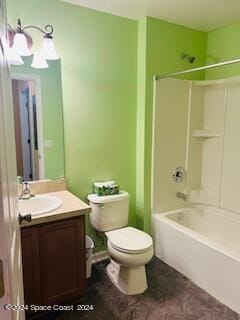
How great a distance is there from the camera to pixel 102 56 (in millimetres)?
2326

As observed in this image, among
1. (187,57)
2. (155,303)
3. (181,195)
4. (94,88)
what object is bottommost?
(155,303)

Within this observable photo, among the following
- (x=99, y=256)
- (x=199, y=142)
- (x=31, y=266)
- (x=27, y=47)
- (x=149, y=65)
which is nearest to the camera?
(x=31, y=266)

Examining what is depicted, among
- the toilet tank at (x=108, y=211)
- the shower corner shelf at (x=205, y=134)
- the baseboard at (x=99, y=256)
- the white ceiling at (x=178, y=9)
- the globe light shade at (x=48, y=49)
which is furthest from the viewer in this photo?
the shower corner shelf at (x=205, y=134)

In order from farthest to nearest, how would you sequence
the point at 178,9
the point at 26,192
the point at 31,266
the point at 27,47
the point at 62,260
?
the point at 178,9
the point at 26,192
the point at 27,47
the point at 62,260
the point at 31,266

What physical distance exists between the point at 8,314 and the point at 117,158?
196cm

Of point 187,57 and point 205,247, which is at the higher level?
point 187,57

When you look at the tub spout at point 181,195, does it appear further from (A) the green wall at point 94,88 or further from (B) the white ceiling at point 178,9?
(B) the white ceiling at point 178,9

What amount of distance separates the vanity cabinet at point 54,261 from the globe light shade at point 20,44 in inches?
50.8

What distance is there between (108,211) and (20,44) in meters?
1.55

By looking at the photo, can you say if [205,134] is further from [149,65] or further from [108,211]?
[108,211]

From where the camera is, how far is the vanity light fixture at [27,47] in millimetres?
1827

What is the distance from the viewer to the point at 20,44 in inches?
72.1

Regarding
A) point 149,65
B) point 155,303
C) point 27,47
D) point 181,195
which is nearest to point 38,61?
point 27,47

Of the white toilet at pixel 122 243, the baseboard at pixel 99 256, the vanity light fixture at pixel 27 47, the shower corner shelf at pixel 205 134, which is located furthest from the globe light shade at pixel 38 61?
the baseboard at pixel 99 256
